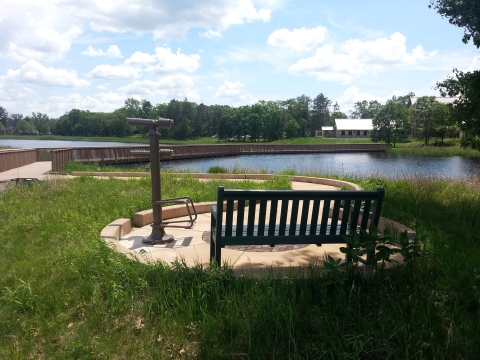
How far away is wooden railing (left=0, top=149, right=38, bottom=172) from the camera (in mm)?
16255

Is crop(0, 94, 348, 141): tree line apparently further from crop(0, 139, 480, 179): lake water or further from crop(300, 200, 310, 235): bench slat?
crop(300, 200, 310, 235): bench slat

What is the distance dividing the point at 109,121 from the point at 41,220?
91475mm

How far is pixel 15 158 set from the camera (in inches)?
715

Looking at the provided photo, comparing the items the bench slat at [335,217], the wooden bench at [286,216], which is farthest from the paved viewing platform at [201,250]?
the bench slat at [335,217]

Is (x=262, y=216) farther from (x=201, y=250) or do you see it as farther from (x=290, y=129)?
(x=290, y=129)

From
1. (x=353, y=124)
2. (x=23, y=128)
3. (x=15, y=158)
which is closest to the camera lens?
(x=15, y=158)

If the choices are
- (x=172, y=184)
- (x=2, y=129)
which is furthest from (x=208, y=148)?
(x=2, y=129)

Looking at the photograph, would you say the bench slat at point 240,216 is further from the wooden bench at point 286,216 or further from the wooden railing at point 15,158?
the wooden railing at point 15,158

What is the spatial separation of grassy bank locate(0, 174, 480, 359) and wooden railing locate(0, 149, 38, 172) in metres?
14.2

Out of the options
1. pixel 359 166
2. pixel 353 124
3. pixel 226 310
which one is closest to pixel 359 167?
pixel 359 166

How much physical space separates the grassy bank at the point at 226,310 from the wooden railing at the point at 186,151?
1989 mm

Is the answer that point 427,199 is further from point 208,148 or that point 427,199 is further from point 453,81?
point 208,148

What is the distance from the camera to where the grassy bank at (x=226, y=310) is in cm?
254

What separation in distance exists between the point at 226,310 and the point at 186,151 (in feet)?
141
